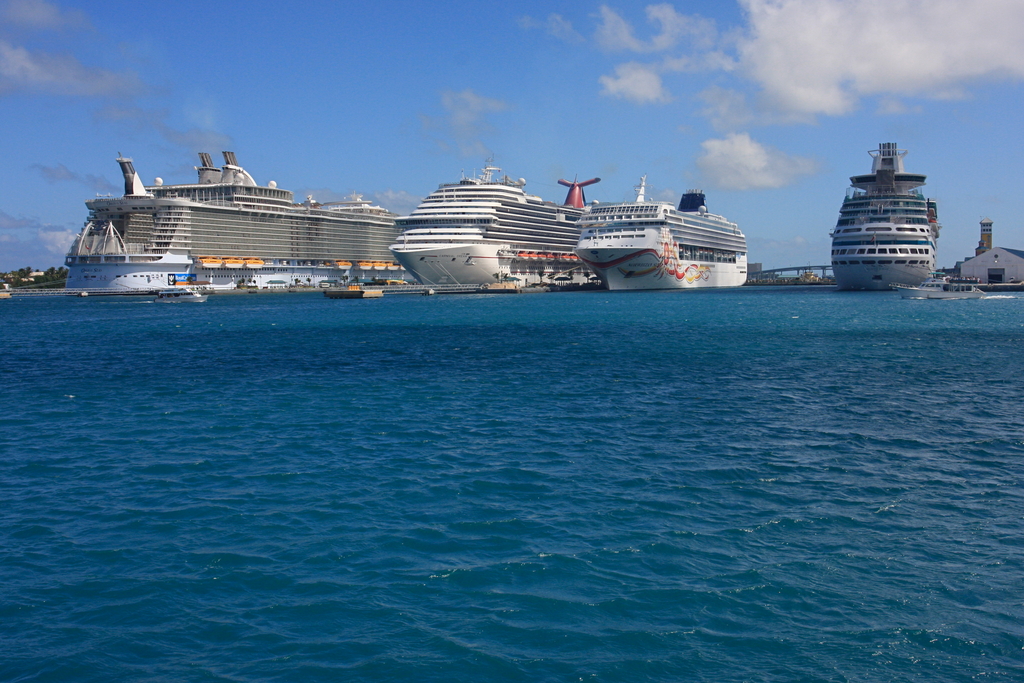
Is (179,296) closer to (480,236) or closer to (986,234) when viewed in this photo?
(480,236)

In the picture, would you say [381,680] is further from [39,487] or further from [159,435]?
[159,435]

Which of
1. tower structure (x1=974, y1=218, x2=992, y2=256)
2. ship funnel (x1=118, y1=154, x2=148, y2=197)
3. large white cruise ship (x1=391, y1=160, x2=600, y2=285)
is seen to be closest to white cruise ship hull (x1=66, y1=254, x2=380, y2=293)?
ship funnel (x1=118, y1=154, x2=148, y2=197)

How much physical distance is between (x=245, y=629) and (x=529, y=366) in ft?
72.2

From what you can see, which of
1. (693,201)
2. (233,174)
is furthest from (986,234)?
(233,174)

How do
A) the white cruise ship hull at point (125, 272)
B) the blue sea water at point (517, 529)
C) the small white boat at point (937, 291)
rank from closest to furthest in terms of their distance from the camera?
the blue sea water at point (517, 529) → the small white boat at point (937, 291) → the white cruise ship hull at point (125, 272)

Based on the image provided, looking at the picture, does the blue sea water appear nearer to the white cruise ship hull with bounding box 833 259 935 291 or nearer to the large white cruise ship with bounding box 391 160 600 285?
the white cruise ship hull with bounding box 833 259 935 291

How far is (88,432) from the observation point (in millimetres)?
18906

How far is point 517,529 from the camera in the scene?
1163 centimetres

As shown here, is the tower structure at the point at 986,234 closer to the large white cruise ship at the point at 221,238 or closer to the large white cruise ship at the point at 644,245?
the large white cruise ship at the point at 644,245

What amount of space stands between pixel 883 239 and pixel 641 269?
1180 inches

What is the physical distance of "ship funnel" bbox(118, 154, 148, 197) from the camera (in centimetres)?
11550

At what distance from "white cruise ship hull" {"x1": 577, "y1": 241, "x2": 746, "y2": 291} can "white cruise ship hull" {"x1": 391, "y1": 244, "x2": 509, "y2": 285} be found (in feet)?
43.5

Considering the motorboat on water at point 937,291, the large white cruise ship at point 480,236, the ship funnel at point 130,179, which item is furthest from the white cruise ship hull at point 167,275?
the motorboat on water at point 937,291

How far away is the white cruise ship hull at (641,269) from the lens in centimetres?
9944
